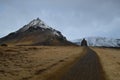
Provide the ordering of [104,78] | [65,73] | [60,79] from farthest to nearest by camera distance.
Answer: [65,73]
[104,78]
[60,79]

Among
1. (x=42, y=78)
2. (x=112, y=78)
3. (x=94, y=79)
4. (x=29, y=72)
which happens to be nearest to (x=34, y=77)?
(x=42, y=78)

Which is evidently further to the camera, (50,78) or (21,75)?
(21,75)

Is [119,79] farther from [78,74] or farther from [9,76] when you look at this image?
[9,76]

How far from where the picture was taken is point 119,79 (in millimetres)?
30766

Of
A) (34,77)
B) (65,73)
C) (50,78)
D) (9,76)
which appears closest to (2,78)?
(9,76)

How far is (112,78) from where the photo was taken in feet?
101

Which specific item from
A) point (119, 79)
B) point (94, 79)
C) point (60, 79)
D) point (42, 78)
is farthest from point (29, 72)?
point (119, 79)

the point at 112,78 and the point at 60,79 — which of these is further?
the point at 112,78

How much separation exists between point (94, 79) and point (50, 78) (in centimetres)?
504

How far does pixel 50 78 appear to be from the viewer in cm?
2914

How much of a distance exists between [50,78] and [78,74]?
415 centimetres

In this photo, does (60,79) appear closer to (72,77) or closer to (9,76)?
(72,77)

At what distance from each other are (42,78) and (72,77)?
3507 millimetres

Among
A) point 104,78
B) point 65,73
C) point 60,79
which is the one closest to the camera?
point 60,79
